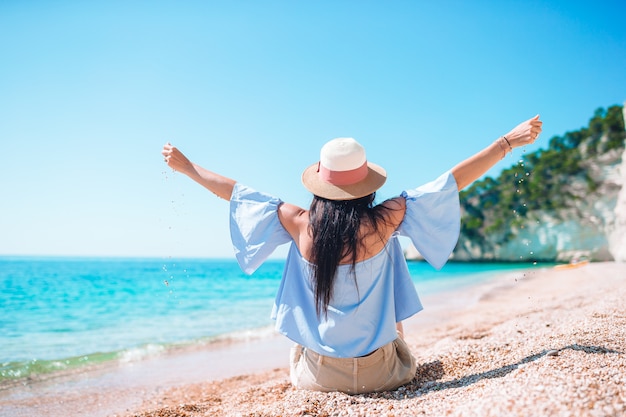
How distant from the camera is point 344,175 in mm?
2346

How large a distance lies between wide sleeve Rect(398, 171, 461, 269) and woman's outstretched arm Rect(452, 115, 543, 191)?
0.07 meters

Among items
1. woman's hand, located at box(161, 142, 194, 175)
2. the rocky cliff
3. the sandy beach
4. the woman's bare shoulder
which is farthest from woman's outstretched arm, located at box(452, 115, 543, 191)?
the rocky cliff

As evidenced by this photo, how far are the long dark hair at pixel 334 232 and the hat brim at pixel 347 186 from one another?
0.17 feet

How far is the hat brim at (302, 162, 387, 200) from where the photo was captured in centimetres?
231

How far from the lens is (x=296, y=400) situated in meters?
2.45

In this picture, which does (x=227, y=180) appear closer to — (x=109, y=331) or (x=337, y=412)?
(x=337, y=412)

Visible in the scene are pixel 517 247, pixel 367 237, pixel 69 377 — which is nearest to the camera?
pixel 367 237

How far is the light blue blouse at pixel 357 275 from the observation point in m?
2.39

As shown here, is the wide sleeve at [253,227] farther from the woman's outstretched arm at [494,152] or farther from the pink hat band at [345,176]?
the woman's outstretched arm at [494,152]

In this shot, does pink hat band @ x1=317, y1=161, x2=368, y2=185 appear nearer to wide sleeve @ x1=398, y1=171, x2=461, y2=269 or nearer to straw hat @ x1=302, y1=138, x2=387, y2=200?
straw hat @ x1=302, y1=138, x2=387, y2=200

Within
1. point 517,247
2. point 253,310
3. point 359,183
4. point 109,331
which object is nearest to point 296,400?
point 359,183

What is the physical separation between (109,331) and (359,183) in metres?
7.64

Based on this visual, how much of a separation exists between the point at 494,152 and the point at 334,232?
1.04 meters

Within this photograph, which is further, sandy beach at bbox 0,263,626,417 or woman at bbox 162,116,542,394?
woman at bbox 162,116,542,394
